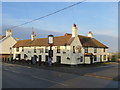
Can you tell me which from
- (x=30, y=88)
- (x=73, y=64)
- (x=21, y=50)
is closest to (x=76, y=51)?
(x=73, y=64)

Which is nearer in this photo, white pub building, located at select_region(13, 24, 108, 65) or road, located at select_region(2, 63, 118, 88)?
road, located at select_region(2, 63, 118, 88)

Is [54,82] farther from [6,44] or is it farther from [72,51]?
[6,44]

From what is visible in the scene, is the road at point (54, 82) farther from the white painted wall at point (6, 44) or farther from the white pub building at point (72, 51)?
the white painted wall at point (6, 44)

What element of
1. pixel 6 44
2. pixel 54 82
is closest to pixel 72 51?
pixel 54 82

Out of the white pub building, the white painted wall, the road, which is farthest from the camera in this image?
the white painted wall

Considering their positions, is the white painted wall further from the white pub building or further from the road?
the road

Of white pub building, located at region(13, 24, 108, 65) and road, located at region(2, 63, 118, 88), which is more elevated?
white pub building, located at region(13, 24, 108, 65)

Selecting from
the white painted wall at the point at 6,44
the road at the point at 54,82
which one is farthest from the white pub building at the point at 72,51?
the road at the point at 54,82

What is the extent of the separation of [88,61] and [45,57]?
1022cm

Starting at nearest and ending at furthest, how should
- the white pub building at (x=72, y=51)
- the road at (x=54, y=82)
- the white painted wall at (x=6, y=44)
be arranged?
A: the road at (x=54, y=82)
the white pub building at (x=72, y=51)
the white painted wall at (x=6, y=44)

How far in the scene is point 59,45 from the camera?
33.6 meters

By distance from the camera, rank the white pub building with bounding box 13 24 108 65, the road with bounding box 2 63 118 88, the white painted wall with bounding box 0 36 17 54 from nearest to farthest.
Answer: the road with bounding box 2 63 118 88 → the white pub building with bounding box 13 24 108 65 → the white painted wall with bounding box 0 36 17 54

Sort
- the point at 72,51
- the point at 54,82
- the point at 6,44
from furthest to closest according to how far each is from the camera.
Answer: the point at 6,44 < the point at 72,51 < the point at 54,82

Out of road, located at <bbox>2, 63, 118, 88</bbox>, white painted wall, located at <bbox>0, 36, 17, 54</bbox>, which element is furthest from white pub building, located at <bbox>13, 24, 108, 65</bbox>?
road, located at <bbox>2, 63, 118, 88</bbox>
